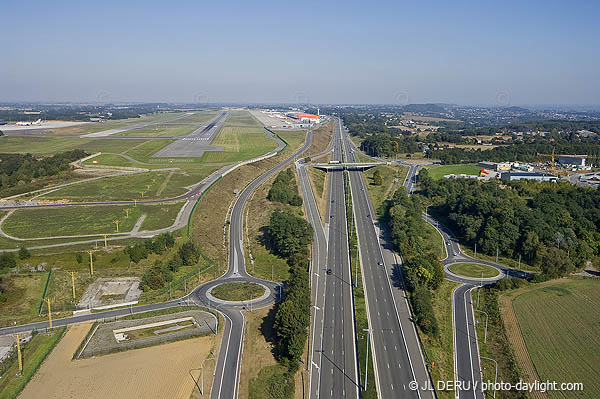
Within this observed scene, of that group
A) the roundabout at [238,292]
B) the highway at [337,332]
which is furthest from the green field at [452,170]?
the roundabout at [238,292]

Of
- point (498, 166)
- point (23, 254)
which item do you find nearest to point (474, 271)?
point (23, 254)

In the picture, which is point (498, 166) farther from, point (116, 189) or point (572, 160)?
point (116, 189)

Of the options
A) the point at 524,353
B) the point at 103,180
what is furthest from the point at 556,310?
the point at 103,180

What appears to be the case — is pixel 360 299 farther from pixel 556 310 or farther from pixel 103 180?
pixel 103 180

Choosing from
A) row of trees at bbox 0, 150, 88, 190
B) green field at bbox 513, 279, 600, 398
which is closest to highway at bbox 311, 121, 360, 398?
green field at bbox 513, 279, 600, 398

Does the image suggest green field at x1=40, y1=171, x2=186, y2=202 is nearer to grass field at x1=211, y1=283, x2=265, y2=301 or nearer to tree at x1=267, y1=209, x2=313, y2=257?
tree at x1=267, y1=209, x2=313, y2=257

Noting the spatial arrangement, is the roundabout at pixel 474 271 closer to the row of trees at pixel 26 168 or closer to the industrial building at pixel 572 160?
the industrial building at pixel 572 160
